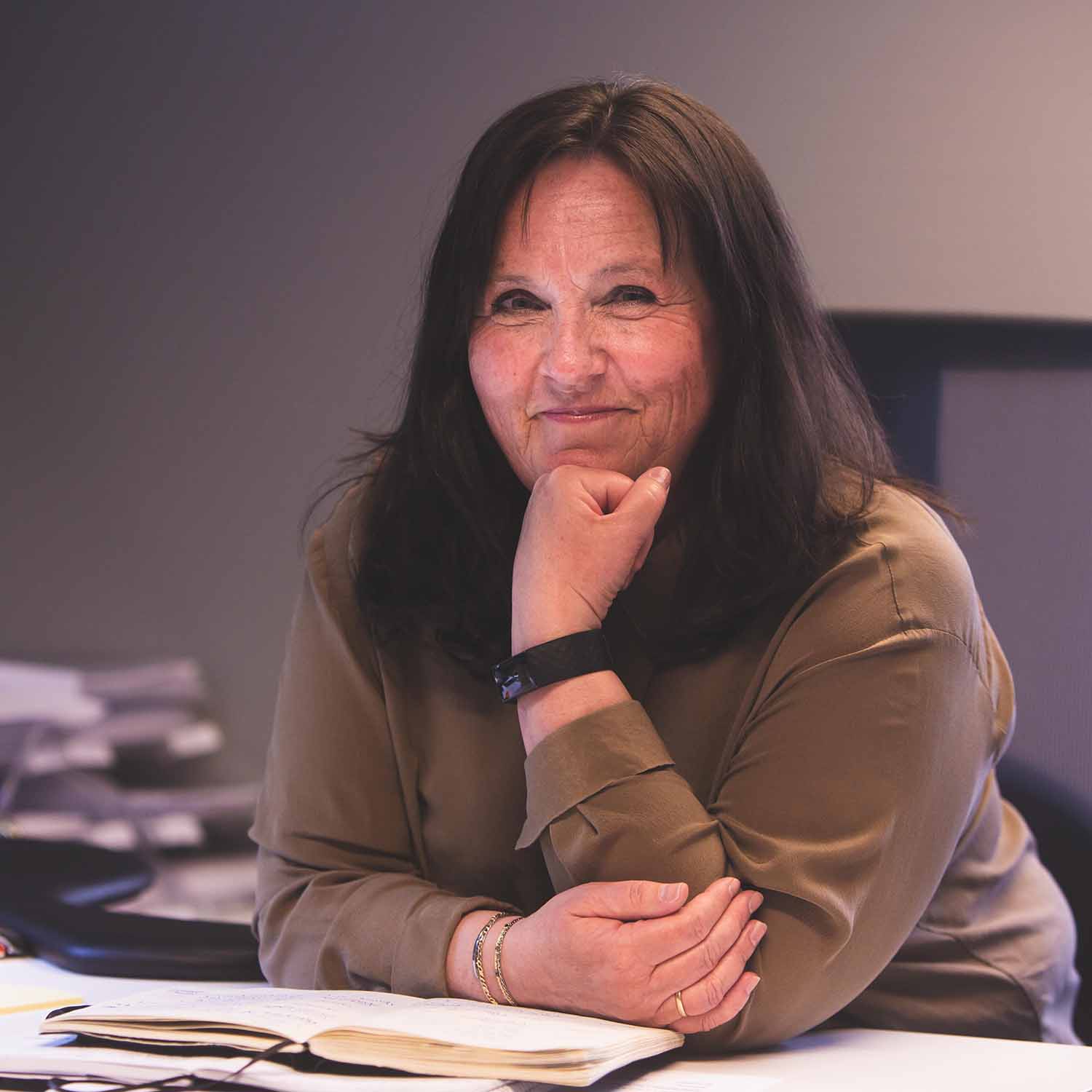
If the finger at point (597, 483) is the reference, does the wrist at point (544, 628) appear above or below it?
below

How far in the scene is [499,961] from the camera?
0.99m

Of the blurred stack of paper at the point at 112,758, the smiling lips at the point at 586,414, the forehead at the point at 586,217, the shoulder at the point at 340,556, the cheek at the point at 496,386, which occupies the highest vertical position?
the forehead at the point at 586,217

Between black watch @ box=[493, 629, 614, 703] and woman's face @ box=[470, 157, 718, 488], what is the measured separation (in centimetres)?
19

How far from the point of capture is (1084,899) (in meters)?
1.42

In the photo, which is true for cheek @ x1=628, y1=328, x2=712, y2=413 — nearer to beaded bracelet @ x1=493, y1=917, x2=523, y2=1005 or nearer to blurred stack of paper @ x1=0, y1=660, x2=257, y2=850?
beaded bracelet @ x1=493, y1=917, x2=523, y2=1005

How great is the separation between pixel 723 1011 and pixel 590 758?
0.20 m

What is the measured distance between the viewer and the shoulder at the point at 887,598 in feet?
3.50

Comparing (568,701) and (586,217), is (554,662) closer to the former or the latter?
(568,701)

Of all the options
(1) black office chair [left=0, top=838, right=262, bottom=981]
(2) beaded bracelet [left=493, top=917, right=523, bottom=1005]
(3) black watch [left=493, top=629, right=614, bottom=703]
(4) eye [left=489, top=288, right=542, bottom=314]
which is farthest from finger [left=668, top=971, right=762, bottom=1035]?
(4) eye [left=489, top=288, right=542, bottom=314]

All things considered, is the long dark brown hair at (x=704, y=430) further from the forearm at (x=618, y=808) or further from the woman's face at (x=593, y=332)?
the forearm at (x=618, y=808)

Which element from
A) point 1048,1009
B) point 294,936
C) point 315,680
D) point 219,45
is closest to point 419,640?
point 315,680

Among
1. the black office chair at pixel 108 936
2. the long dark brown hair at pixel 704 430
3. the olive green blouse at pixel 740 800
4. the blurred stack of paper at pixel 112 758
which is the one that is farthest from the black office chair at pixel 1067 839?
the blurred stack of paper at pixel 112 758

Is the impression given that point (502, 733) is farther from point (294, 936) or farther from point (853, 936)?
point (853, 936)

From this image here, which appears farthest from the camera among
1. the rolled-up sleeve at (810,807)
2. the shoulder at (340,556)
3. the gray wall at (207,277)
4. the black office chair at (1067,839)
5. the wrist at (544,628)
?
the gray wall at (207,277)
